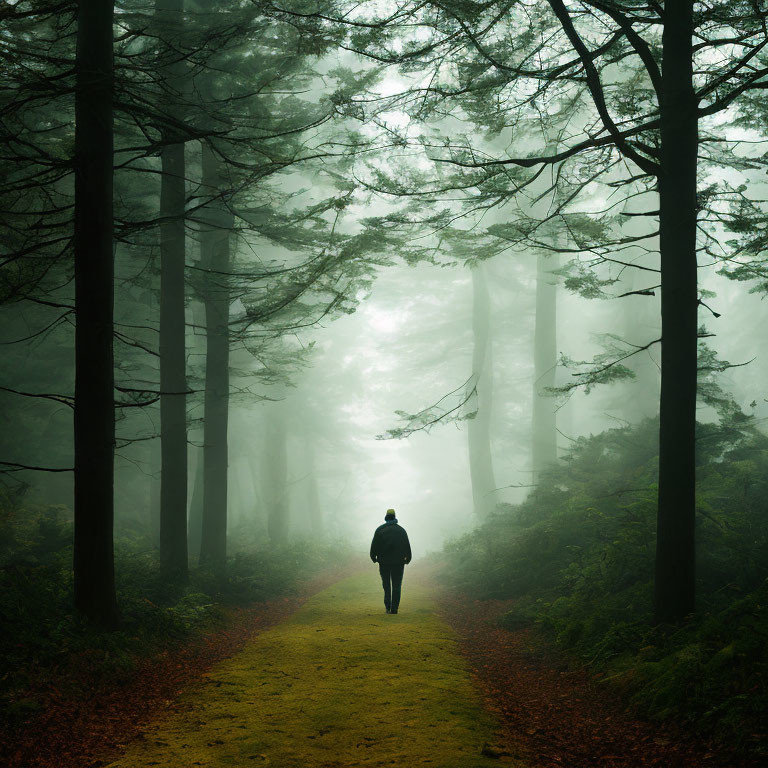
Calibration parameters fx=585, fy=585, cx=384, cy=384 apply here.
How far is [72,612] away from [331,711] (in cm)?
Result: 359

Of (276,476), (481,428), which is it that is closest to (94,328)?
(481,428)

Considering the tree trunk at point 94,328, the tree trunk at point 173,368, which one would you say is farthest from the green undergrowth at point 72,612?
the tree trunk at point 173,368

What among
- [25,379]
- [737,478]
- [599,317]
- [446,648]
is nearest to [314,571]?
[25,379]

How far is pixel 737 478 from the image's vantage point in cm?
1009

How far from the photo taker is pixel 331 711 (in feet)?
17.5

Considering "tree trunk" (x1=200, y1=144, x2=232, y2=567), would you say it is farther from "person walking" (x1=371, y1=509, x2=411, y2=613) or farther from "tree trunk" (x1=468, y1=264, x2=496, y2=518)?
"tree trunk" (x1=468, y1=264, x2=496, y2=518)

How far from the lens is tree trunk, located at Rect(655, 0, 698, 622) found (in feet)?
22.6

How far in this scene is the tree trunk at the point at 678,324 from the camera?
22.6 ft

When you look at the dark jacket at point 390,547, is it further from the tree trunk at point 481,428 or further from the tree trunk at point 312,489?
the tree trunk at point 312,489

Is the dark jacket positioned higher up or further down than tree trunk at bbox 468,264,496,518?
further down

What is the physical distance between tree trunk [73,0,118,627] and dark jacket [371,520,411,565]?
5.02 metres

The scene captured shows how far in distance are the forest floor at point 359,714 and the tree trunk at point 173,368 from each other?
3.47m

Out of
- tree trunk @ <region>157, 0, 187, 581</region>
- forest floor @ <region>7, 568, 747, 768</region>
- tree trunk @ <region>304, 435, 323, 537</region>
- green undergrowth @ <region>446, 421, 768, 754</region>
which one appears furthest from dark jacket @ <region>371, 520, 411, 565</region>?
tree trunk @ <region>304, 435, 323, 537</region>

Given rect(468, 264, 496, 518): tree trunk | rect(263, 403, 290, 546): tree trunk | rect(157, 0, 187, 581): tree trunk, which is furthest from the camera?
rect(263, 403, 290, 546): tree trunk
